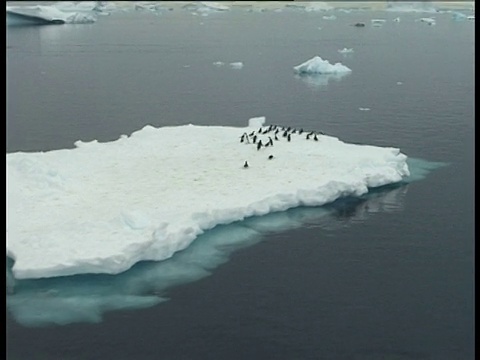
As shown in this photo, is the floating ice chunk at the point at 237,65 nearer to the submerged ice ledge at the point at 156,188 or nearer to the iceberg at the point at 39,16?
the submerged ice ledge at the point at 156,188

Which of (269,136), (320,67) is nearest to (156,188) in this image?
(269,136)

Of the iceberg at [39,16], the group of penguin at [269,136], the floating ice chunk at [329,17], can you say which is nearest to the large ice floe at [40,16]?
the iceberg at [39,16]

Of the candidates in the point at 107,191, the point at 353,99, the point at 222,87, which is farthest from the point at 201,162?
the point at 222,87

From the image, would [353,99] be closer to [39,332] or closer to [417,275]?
[417,275]

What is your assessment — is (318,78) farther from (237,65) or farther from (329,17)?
(329,17)

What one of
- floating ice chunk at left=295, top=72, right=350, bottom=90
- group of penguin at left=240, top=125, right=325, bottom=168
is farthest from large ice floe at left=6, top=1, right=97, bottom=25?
group of penguin at left=240, top=125, right=325, bottom=168

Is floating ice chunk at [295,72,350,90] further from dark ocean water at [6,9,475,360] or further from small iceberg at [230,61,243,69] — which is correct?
small iceberg at [230,61,243,69]

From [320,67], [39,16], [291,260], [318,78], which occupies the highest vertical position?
[39,16]
